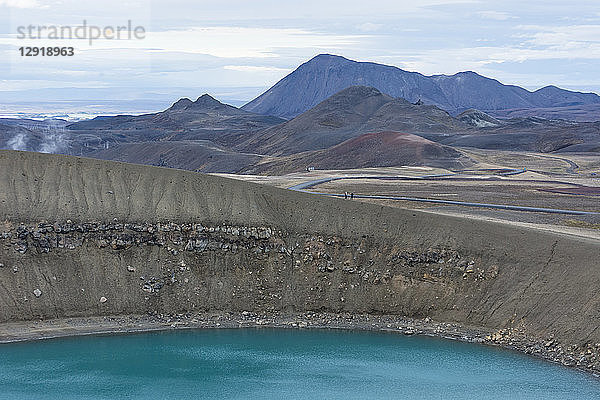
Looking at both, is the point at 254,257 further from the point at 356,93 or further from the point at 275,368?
the point at 356,93

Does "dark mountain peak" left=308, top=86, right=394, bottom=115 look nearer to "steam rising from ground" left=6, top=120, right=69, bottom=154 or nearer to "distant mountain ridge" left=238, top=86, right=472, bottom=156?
"distant mountain ridge" left=238, top=86, right=472, bottom=156

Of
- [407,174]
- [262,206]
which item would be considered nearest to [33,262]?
[262,206]

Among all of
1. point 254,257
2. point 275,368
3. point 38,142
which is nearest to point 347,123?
point 38,142

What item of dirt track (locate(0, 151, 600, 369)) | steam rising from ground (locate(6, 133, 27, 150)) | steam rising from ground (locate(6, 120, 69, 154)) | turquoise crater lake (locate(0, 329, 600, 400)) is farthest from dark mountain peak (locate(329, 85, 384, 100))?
turquoise crater lake (locate(0, 329, 600, 400))

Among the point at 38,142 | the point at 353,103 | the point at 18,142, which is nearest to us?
the point at 18,142

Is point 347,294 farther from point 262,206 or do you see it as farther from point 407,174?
point 407,174

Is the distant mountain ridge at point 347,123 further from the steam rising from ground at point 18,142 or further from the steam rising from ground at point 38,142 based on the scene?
the steam rising from ground at point 18,142
